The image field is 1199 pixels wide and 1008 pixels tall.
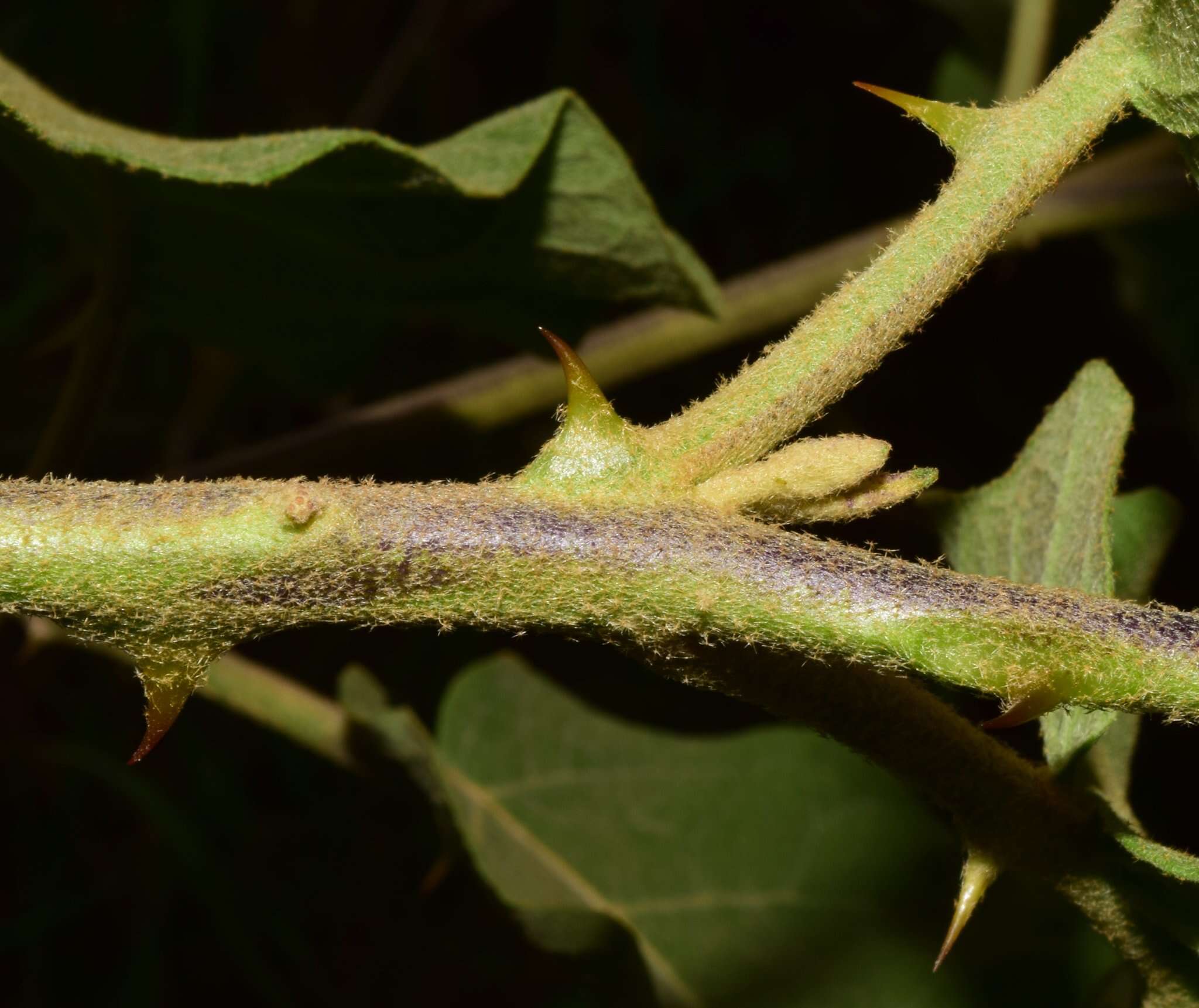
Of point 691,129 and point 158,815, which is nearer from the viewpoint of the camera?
point 158,815

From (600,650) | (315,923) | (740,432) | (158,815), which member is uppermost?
(740,432)

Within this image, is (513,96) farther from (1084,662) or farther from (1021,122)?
(1084,662)

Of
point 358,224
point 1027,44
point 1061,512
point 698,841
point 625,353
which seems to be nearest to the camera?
point 1061,512

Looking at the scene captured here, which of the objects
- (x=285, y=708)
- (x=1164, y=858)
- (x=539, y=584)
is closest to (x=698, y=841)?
(x=285, y=708)

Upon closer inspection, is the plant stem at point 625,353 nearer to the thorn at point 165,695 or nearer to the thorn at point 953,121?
the thorn at point 953,121

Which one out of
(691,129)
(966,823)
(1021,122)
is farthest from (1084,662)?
(691,129)

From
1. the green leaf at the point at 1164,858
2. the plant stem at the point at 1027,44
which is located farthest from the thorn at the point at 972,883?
the plant stem at the point at 1027,44

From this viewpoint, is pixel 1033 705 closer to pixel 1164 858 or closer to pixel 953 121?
pixel 1164 858
